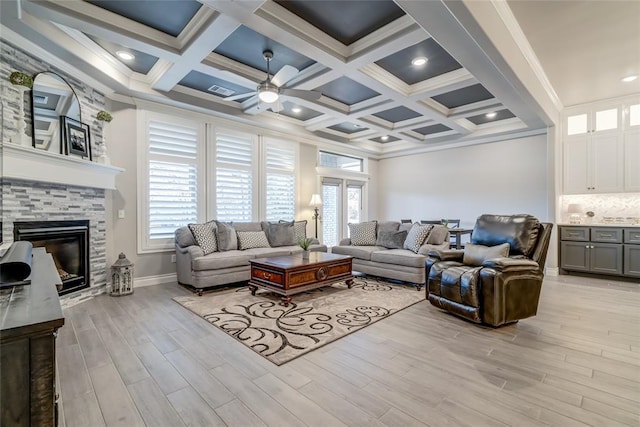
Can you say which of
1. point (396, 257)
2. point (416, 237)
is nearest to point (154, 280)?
point (396, 257)

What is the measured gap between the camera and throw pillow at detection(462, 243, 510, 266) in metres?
3.33

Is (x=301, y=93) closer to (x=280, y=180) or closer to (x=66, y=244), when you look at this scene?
(x=280, y=180)

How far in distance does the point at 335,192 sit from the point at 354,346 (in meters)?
5.52

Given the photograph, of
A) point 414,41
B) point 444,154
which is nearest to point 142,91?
point 414,41

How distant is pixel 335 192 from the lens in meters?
7.89

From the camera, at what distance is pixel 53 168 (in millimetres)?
3398

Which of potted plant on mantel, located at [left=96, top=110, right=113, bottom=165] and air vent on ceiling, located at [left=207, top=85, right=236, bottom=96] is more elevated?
air vent on ceiling, located at [left=207, top=85, right=236, bottom=96]

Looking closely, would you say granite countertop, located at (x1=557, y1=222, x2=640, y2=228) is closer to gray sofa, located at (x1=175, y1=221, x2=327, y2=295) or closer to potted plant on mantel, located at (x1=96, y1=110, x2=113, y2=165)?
gray sofa, located at (x1=175, y1=221, x2=327, y2=295)

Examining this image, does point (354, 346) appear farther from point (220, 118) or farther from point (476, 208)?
point (476, 208)

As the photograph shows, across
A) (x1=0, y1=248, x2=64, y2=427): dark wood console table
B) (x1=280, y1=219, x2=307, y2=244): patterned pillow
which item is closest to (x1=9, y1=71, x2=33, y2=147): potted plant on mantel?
(x1=0, y1=248, x2=64, y2=427): dark wood console table

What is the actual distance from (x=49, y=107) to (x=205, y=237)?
2.39m

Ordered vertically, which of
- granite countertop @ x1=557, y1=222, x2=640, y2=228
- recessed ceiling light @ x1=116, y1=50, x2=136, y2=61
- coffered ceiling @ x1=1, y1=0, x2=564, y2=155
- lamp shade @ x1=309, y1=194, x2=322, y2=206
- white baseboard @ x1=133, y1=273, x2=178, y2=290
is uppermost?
recessed ceiling light @ x1=116, y1=50, x2=136, y2=61

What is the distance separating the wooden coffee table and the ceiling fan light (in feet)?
6.73

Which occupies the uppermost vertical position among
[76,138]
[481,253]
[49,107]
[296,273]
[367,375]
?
[49,107]
